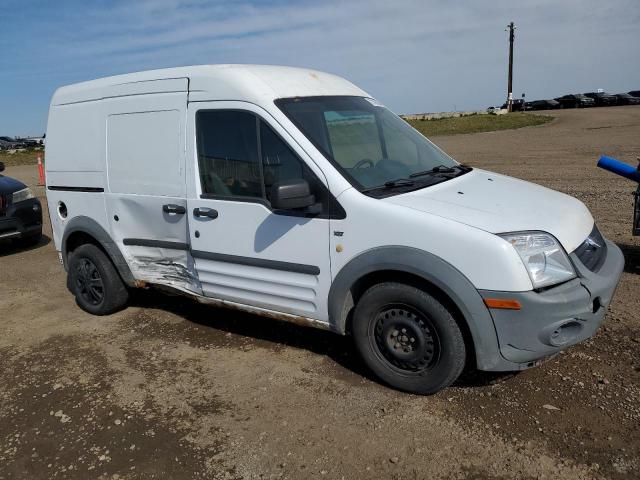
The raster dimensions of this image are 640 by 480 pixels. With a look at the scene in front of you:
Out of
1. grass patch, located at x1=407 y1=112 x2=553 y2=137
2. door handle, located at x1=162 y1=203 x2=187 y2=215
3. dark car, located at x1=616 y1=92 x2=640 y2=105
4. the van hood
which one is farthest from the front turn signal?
dark car, located at x1=616 y1=92 x2=640 y2=105

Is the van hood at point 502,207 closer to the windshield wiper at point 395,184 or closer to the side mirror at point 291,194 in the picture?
the windshield wiper at point 395,184

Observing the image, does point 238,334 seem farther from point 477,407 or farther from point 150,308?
point 477,407

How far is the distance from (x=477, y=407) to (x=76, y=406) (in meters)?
2.68

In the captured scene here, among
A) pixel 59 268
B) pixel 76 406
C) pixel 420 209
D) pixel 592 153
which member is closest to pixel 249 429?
pixel 76 406

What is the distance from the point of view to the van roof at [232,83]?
403 cm

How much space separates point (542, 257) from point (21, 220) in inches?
309

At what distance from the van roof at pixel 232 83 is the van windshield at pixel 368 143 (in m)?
0.12

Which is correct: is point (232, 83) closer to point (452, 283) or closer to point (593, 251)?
point (452, 283)

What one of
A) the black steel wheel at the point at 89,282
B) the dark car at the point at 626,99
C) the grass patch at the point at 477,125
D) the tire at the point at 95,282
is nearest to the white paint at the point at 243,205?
the tire at the point at 95,282

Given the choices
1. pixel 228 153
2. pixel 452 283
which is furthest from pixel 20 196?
pixel 452 283

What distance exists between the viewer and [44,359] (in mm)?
4707

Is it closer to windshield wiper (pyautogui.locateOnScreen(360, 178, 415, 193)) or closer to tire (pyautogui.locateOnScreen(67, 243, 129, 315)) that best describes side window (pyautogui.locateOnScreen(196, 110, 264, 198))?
windshield wiper (pyautogui.locateOnScreen(360, 178, 415, 193))

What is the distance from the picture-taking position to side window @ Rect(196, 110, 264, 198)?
13.3 ft

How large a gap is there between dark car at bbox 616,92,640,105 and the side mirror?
52310 mm
